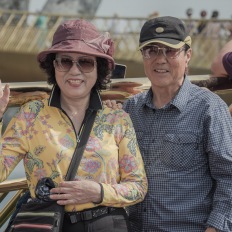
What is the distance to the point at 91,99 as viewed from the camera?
2.42 metres

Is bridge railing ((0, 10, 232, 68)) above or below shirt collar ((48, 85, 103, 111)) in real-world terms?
above

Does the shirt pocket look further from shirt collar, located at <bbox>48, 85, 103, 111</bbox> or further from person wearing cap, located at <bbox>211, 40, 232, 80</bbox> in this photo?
person wearing cap, located at <bbox>211, 40, 232, 80</bbox>

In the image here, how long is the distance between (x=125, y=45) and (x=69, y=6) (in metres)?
4.13

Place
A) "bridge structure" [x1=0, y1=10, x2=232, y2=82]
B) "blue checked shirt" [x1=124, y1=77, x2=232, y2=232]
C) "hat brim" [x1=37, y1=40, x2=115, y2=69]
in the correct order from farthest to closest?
1. "bridge structure" [x1=0, y1=10, x2=232, y2=82]
2. "blue checked shirt" [x1=124, y1=77, x2=232, y2=232]
3. "hat brim" [x1=37, y1=40, x2=115, y2=69]

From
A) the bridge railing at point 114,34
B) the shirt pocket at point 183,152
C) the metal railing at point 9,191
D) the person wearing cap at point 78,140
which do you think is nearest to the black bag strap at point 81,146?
the person wearing cap at point 78,140

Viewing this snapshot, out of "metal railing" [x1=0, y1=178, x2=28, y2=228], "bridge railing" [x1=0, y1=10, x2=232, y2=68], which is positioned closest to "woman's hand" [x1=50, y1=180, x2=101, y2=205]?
"metal railing" [x1=0, y1=178, x2=28, y2=228]

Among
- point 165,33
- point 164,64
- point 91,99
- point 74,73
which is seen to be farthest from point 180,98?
point 74,73

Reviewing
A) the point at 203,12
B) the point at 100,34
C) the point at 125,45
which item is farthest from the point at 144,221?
the point at 203,12

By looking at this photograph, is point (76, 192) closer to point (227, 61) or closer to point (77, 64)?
point (77, 64)

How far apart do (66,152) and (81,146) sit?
2.3 inches

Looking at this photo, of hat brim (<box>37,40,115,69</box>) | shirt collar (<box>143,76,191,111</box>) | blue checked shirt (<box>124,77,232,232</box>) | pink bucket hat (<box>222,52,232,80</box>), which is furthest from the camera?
pink bucket hat (<box>222,52,232,80</box>)

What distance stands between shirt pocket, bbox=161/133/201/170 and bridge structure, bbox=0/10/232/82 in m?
11.9

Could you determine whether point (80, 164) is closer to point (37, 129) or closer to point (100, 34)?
point (37, 129)

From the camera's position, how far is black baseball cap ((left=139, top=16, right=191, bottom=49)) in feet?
8.30
